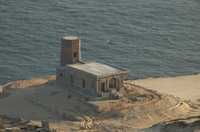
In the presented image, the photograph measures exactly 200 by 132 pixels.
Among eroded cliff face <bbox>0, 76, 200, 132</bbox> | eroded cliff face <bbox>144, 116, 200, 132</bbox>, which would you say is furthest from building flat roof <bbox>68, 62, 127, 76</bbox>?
eroded cliff face <bbox>144, 116, 200, 132</bbox>

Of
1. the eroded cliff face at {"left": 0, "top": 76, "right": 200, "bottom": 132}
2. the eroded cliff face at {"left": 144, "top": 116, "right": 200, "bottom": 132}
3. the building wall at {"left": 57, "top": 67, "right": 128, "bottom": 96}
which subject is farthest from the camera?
the building wall at {"left": 57, "top": 67, "right": 128, "bottom": 96}

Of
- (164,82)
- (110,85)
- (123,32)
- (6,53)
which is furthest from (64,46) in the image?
(123,32)

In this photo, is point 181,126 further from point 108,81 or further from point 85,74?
point 85,74

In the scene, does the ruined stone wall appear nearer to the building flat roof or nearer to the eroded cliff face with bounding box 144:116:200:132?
the building flat roof

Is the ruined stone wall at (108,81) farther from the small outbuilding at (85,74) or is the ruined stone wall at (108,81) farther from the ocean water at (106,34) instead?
the ocean water at (106,34)

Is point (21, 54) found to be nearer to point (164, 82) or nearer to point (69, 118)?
point (164, 82)

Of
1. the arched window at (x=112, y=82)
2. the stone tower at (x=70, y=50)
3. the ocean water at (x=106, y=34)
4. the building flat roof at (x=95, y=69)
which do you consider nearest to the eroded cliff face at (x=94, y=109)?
the arched window at (x=112, y=82)
